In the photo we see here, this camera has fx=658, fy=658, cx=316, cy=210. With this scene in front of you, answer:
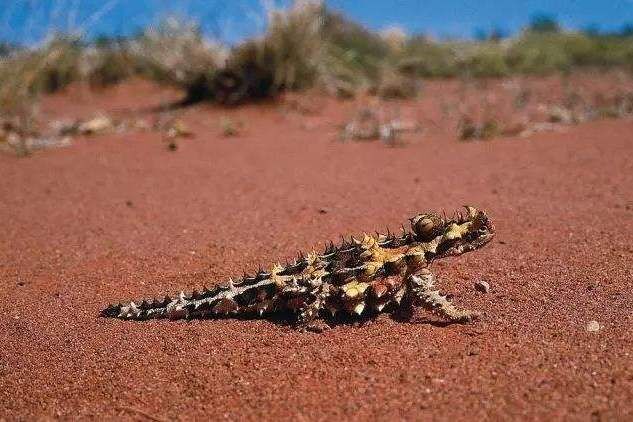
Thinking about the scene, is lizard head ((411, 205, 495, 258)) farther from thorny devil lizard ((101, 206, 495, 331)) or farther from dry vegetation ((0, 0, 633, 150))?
dry vegetation ((0, 0, 633, 150))

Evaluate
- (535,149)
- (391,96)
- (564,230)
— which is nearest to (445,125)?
(535,149)

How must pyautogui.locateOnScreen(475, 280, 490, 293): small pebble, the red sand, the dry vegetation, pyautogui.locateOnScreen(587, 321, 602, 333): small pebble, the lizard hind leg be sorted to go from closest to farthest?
Answer: the red sand < pyautogui.locateOnScreen(587, 321, 602, 333): small pebble < the lizard hind leg < pyautogui.locateOnScreen(475, 280, 490, 293): small pebble < the dry vegetation

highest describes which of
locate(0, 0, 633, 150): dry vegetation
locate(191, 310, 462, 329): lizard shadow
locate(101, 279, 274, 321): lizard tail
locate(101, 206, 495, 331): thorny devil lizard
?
locate(0, 0, 633, 150): dry vegetation

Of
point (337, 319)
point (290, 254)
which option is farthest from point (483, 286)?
point (290, 254)

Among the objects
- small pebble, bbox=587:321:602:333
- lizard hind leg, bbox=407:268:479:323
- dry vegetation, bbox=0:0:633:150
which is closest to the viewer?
small pebble, bbox=587:321:602:333

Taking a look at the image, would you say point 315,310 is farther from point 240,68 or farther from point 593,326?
point 240,68

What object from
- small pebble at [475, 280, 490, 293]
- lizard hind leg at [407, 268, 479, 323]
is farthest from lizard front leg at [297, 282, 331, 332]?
small pebble at [475, 280, 490, 293]

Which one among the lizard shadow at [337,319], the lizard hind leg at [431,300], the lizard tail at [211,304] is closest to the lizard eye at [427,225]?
the lizard hind leg at [431,300]

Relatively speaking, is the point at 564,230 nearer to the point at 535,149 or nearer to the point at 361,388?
the point at 361,388
